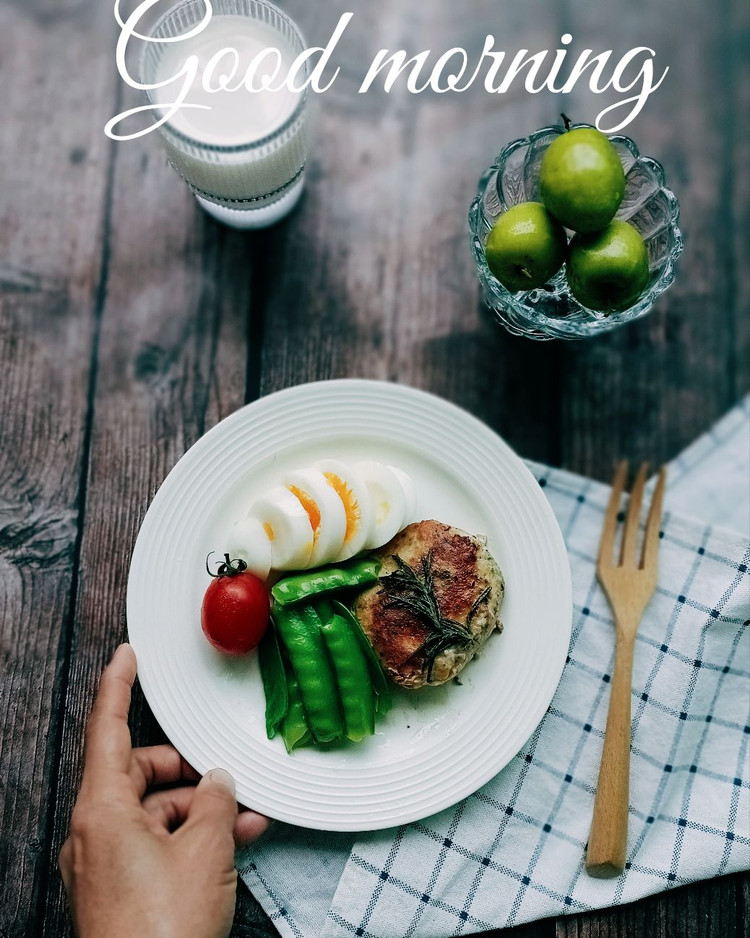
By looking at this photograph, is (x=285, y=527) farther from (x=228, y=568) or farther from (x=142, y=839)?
(x=142, y=839)

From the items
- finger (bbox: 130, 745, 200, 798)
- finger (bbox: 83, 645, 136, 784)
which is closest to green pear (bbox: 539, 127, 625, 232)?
finger (bbox: 83, 645, 136, 784)

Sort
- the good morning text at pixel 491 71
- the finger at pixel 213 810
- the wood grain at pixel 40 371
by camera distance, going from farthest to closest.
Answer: the good morning text at pixel 491 71, the wood grain at pixel 40 371, the finger at pixel 213 810

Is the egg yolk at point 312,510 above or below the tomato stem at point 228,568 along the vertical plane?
above

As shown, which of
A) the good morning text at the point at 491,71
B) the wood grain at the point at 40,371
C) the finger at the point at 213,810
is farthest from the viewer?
the good morning text at the point at 491,71

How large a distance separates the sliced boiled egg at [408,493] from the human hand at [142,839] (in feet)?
2.27

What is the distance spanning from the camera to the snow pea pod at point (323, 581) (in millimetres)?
1786

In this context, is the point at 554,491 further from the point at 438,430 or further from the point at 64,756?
the point at 64,756

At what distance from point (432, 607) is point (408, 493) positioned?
27 cm

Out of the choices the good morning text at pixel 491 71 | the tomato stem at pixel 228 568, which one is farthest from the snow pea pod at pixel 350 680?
the good morning text at pixel 491 71

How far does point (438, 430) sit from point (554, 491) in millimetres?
360

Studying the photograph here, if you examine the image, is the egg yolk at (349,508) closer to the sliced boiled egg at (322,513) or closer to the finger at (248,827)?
the sliced boiled egg at (322,513)

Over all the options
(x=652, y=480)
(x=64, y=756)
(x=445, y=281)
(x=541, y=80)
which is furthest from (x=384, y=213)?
(x=64, y=756)

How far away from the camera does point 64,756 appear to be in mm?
1921

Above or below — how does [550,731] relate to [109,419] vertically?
below
